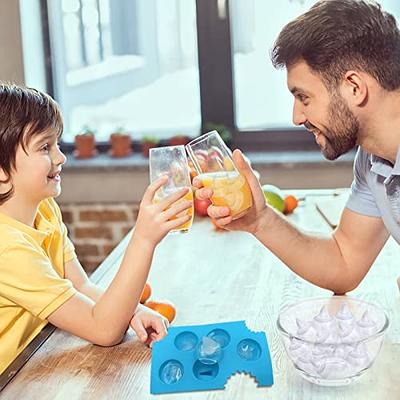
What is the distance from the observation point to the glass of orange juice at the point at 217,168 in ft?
4.85

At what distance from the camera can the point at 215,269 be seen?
188cm

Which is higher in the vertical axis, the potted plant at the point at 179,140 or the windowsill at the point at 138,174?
the potted plant at the point at 179,140

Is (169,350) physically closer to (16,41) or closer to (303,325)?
(303,325)

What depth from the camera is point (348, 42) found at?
4.89ft

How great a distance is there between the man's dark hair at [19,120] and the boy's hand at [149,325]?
36 cm

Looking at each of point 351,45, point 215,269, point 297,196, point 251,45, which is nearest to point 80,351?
point 215,269

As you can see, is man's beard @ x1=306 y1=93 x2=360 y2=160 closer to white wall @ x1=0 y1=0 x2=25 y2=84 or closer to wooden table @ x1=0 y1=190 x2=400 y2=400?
wooden table @ x1=0 y1=190 x2=400 y2=400

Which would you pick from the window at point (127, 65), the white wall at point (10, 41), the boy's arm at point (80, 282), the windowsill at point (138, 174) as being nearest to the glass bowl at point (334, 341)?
the boy's arm at point (80, 282)

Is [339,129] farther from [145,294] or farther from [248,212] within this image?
[145,294]

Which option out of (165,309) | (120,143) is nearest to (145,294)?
(165,309)

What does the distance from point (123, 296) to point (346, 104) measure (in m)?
0.56

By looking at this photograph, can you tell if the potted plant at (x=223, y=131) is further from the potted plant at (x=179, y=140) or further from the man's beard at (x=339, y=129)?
the man's beard at (x=339, y=129)

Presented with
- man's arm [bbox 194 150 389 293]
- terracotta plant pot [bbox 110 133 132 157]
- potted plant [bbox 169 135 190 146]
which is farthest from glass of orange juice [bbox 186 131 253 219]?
terracotta plant pot [bbox 110 133 132 157]

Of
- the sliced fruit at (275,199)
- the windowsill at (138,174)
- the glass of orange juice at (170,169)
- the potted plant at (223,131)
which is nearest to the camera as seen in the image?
the glass of orange juice at (170,169)
